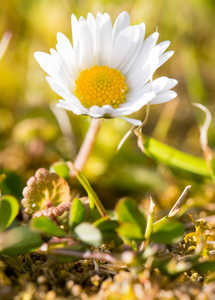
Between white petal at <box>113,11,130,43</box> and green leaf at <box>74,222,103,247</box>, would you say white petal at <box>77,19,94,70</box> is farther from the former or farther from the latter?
green leaf at <box>74,222,103,247</box>

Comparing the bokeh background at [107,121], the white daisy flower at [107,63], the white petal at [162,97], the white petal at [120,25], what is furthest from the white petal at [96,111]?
the bokeh background at [107,121]

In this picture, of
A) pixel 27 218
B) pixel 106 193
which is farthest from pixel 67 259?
pixel 106 193

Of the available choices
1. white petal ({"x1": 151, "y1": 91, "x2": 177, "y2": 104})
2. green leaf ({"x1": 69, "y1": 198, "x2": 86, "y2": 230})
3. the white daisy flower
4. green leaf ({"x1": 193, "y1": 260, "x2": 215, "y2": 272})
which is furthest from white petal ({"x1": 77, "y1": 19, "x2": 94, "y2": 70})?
green leaf ({"x1": 193, "y1": 260, "x2": 215, "y2": 272})

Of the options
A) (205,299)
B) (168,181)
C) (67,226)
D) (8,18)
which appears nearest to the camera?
(205,299)

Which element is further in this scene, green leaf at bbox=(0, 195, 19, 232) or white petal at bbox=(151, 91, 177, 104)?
white petal at bbox=(151, 91, 177, 104)

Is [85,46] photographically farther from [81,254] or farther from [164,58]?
[81,254]

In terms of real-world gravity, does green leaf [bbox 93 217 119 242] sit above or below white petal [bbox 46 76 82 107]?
below

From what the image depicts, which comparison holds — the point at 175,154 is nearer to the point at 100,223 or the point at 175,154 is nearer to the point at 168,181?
the point at 168,181
